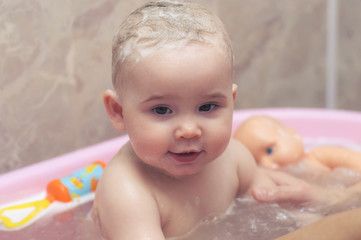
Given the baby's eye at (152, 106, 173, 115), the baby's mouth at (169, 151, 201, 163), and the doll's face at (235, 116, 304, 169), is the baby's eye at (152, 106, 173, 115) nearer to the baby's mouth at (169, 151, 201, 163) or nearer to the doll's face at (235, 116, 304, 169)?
the baby's mouth at (169, 151, 201, 163)

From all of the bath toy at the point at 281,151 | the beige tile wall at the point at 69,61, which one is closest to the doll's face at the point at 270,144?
the bath toy at the point at 281,151

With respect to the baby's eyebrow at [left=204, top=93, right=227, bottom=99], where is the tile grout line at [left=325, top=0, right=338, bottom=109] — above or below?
below

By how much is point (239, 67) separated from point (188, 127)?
1.02m

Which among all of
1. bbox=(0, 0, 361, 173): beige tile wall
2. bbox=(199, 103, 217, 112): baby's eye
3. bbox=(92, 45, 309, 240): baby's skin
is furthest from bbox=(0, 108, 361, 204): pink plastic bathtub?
bbox=(199, 103, 217, 112): baby's eye

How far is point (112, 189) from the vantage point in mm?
1032

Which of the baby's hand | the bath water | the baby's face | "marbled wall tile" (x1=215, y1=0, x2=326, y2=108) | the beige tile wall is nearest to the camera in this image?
the baby's face

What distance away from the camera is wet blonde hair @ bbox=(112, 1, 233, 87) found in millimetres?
947

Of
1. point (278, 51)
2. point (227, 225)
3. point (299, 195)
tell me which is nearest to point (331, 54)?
point (278, 51)

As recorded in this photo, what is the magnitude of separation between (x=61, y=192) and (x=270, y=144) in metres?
0.54

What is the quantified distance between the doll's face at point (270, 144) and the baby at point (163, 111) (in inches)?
15.9

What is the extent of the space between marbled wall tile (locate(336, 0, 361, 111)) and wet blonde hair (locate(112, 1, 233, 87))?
1205 millimetres

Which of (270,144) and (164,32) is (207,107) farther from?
(270,144)

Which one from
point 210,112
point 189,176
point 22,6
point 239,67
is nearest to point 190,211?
point 189,176

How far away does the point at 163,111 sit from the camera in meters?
0.96
